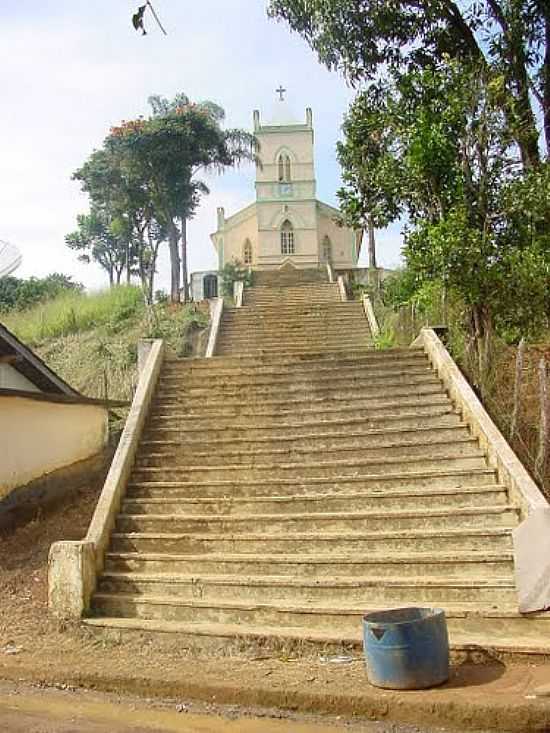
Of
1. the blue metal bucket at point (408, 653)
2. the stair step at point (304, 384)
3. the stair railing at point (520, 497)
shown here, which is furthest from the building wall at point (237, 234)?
the blue metal bucket at point (408, 653)

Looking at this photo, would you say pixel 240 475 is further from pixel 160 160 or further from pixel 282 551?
pixel 160 160

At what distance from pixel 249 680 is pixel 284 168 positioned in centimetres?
3630

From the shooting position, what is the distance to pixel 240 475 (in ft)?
28.6

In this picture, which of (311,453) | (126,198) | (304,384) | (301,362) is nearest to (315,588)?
(311,453)

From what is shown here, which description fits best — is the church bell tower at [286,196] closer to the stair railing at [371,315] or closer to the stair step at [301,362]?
the stair railing at [371,315]

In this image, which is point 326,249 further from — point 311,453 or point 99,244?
point 311,453

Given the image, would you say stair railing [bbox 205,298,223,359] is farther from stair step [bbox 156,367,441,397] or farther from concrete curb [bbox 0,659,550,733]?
concrete curb [bbox 0,659,550,733]

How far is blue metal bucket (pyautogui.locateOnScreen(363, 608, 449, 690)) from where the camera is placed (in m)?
5.21

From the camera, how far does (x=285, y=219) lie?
38.9 m

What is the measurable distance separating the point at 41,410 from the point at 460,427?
19.1ft

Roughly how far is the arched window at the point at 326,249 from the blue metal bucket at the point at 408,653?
34339 mm

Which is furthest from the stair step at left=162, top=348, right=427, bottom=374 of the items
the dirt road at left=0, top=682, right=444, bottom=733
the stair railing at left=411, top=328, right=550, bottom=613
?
the dirt road at left=0, top=682, right=444, bottom=733

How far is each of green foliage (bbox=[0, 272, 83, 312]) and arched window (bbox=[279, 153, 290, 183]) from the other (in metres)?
12.4

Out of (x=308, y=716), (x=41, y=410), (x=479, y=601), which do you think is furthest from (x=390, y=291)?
(x=308, y=716)
